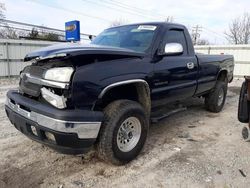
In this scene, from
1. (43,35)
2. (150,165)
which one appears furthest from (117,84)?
(43,35)

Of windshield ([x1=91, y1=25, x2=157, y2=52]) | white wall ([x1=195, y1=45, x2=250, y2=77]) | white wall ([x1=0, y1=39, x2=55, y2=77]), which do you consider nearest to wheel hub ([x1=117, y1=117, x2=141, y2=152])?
windshield ([x1=91, y1=25, x2=157, y2=52])

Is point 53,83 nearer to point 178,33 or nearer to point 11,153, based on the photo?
point 11,153

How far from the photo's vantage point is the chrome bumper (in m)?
2.52

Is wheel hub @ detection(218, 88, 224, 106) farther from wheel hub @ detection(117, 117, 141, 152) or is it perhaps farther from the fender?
wheel hub @ detection(117, 117, 141, 152)

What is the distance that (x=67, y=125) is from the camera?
2.53 metres

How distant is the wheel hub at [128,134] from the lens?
325 centimetres

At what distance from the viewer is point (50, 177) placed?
301cm

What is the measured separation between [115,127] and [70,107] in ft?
2.11

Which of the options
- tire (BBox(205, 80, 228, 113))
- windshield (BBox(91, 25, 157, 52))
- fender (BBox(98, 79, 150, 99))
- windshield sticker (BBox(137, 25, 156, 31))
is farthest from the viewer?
tire (BBox(205, 80, 228, 113))

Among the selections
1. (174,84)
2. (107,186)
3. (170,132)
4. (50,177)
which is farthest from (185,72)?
(50,177)

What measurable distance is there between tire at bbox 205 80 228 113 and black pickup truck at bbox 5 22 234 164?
2067 mm

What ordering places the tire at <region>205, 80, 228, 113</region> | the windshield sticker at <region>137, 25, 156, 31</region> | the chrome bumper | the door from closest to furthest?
the chrome bumper → the door → the windshield sticker at <region>137, 25, 156, 31</region> → the tire at <region>205, 80, 228, 113</region>

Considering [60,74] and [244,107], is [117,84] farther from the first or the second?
[244,107]

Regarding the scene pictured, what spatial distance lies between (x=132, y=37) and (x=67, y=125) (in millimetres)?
2144
